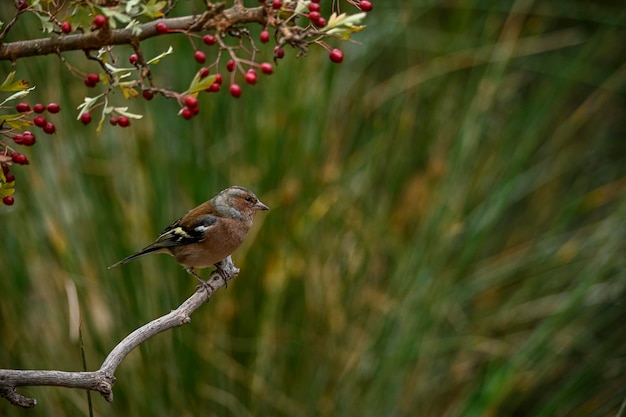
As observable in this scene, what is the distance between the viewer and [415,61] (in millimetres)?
5613

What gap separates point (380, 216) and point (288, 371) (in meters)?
1.01

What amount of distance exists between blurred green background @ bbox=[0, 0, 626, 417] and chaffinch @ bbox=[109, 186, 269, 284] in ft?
1.53

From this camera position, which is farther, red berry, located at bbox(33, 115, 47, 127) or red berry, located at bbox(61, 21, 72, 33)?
red berry, located at bbox(33, 115, 47, 127)

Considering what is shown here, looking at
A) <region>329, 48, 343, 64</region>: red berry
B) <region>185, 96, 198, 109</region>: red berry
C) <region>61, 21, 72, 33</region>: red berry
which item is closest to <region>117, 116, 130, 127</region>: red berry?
<region>185, 96, 198, 109</region>: red berry

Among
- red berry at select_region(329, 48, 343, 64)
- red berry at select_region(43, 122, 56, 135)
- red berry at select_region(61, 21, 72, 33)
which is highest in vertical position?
red berry at select_region(61, 21, 72, 33)

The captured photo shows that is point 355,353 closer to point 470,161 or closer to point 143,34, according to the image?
point 470,161

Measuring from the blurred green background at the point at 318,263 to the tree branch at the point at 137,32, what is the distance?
6.55 feet

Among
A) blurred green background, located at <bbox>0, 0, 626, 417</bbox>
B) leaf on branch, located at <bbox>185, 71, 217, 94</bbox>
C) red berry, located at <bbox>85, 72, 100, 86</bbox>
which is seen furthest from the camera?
blurred green background, located at <bbox>0, 0, 626, 417</bbox>

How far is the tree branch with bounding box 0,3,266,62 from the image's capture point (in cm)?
186

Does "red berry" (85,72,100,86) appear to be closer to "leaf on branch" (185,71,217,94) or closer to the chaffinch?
"leaf on branch" (185,71,217,94)

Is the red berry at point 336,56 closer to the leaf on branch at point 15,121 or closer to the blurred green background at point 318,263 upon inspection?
the leaf on branch at point 15,121

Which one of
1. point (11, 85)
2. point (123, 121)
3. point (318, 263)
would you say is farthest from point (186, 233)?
Result: point (11, 85)

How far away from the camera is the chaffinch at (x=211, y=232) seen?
3406 mm

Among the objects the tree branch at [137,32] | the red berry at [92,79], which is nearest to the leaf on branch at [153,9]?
the tree branch at [137,32]
